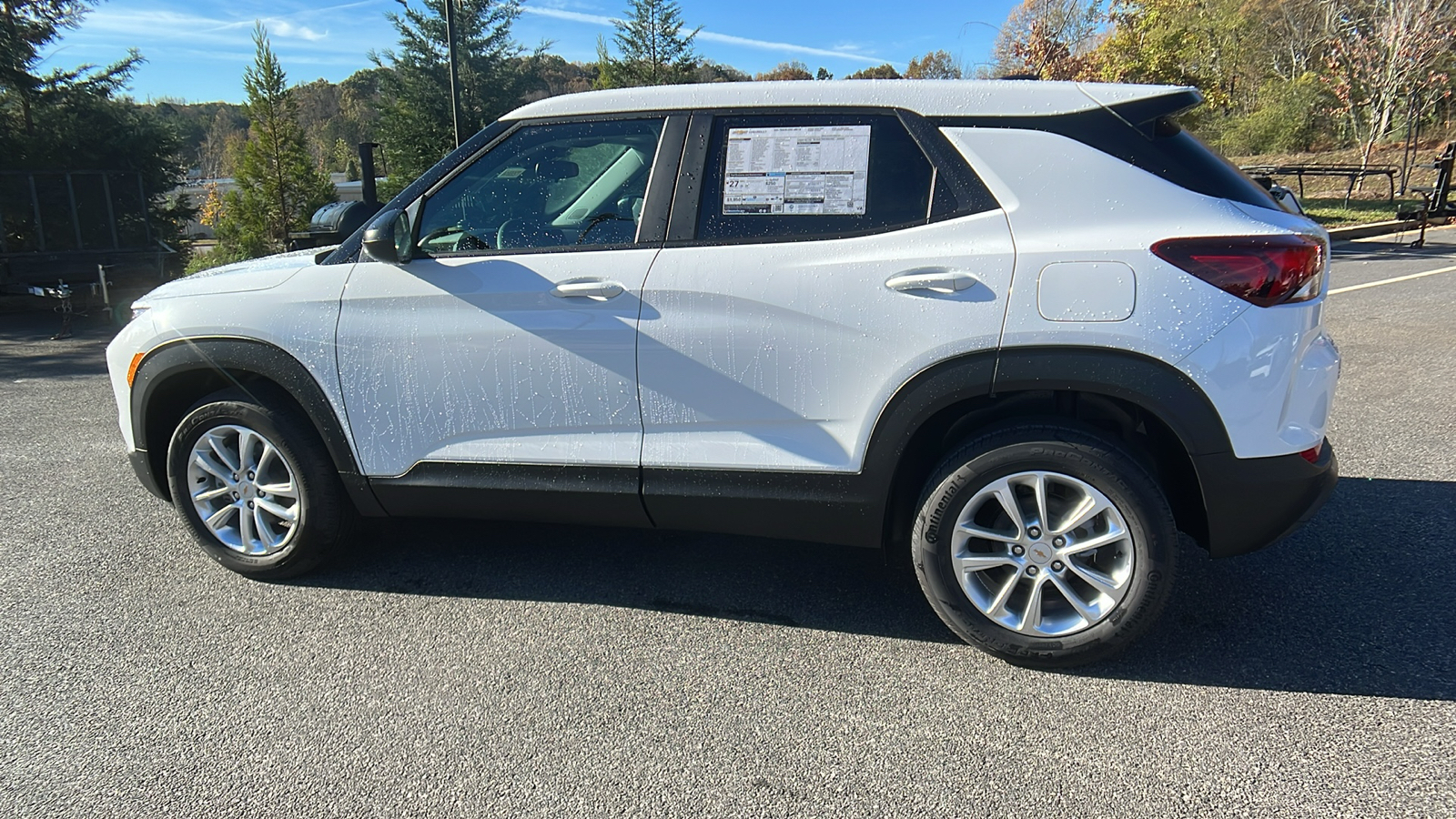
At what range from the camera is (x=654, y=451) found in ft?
9.86

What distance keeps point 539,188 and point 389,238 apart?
548 mm

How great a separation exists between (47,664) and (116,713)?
51cm

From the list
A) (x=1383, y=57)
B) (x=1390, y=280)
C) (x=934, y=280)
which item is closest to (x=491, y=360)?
(x=934, y=280)

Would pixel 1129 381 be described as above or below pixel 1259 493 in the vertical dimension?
above

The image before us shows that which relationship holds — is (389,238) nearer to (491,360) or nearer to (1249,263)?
(491,360)

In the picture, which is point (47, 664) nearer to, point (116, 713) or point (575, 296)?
point (116, 713)

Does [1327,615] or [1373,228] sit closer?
[1327,615]

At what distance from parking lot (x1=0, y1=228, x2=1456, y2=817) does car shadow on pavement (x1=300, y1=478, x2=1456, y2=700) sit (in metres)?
0.01

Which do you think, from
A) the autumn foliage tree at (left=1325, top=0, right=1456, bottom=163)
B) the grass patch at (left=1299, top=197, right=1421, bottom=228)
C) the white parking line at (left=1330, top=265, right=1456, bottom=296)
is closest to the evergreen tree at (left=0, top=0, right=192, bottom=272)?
the white parking line at (left=1330, top=265, right=1456, bottom=296)

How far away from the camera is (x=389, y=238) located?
3.09m

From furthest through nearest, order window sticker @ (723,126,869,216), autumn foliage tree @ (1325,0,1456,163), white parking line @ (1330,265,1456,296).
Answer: autumn foliage tree @ (1325,0,1456,163), white parking line @ (1330,265,1456,296), window sticker @ (723,126,869,216)

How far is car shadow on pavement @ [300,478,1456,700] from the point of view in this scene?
279 cm

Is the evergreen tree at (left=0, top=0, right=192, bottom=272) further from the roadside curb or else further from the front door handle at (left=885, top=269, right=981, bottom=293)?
the roadside curb

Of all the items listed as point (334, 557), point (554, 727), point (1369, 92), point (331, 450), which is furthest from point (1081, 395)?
point (1369, 92)
